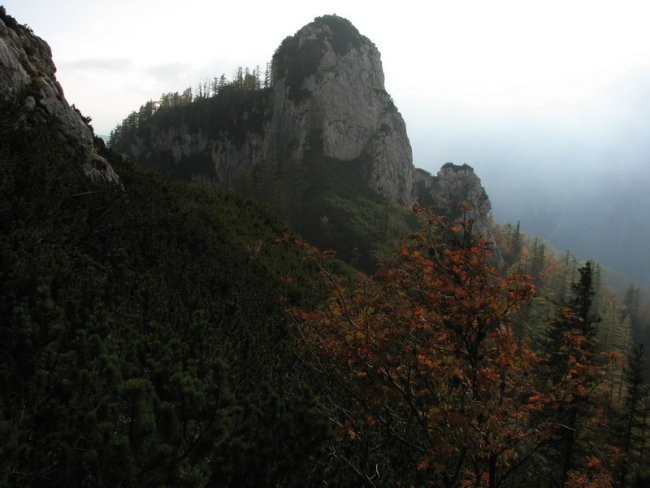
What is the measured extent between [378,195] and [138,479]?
227ft

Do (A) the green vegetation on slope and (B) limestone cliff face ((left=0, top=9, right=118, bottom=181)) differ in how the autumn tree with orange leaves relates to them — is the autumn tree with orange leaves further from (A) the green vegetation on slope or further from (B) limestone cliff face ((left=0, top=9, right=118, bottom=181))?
(B) limestone cliff face ((left=0, top=9, right=118, bottom=181))

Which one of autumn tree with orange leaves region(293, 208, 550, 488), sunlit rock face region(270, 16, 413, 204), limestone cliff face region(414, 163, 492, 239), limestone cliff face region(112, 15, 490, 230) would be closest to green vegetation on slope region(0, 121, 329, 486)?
autumn tree with orange leaves region(293, 208, 550, 488)

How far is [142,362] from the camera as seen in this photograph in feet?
16.4

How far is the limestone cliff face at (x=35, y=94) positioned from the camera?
10.4m

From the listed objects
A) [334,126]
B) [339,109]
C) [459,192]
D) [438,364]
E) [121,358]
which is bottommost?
[121,358]

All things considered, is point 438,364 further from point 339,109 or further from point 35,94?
point 339,109

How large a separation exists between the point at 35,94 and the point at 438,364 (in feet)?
41.5

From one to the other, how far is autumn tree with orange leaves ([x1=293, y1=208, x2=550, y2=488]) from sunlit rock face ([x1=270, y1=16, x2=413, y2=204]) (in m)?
66.2

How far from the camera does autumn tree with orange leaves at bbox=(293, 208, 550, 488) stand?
5570mm

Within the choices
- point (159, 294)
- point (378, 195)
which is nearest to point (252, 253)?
point (159, 294)

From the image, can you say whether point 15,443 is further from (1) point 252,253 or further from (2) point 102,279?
(1) point 252,253

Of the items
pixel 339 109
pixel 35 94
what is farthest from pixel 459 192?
pixel 35 94

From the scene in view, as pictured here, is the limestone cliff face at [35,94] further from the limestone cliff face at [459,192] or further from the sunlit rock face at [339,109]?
the limestone cliff face at [459,192]

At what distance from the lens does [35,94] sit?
37.1 ft
